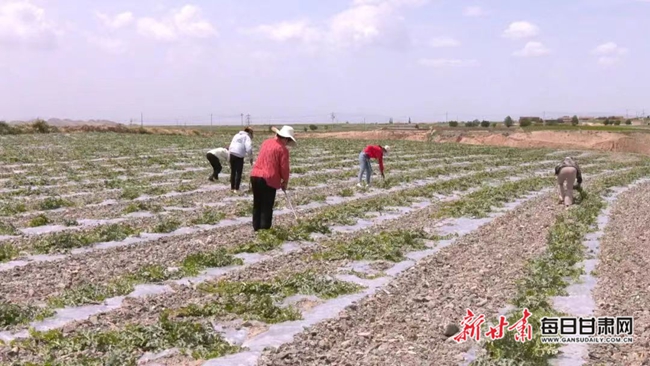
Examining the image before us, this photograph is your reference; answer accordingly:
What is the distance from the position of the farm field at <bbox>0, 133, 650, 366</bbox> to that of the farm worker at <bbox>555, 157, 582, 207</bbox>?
0.37m

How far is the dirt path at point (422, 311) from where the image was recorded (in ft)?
16.8

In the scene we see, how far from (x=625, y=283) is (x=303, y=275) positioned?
3796 millimetres

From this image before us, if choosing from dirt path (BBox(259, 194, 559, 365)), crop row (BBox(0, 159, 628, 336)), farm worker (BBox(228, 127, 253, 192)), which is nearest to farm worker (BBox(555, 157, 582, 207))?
crop row (BBox(0, 159, 628, 336))

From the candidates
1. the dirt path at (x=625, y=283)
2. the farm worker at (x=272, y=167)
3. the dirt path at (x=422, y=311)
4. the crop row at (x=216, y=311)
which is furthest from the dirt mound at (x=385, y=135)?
the crop row at (x=216, y=311)

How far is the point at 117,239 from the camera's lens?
30.8ft

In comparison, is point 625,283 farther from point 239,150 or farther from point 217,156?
point 217,156

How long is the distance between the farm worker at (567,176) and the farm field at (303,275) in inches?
14.5

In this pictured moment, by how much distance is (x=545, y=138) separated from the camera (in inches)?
1946

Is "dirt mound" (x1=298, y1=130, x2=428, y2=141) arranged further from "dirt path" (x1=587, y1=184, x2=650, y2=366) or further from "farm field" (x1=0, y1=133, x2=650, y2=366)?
"dirt path" (x1=587, y1=184, x2=650, y2=366)

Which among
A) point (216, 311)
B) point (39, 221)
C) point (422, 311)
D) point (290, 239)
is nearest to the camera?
point (216, 311)

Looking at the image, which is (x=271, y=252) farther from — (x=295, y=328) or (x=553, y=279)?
(x=553, y=279)

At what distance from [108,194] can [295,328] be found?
9.67 metres

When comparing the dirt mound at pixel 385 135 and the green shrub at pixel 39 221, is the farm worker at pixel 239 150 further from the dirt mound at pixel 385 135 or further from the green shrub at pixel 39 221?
the dirt mound at pixel 385 135

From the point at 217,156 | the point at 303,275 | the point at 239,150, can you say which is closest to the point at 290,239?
the point at 303,275
